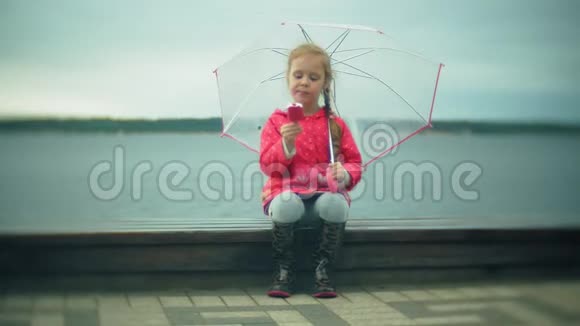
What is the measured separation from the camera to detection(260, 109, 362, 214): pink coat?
285 centimetres

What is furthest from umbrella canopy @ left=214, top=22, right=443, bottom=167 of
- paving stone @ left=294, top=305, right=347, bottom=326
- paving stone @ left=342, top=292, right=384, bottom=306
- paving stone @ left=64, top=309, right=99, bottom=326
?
paving stone @ left=64, top=309, right=99, bottom=326

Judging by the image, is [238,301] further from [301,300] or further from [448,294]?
[448,294]

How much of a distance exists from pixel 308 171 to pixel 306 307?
1.68ft

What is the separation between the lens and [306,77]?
2867mm

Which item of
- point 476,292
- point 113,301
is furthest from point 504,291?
point 113,301

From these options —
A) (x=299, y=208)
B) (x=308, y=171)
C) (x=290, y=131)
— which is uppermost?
(x=290, y=131)

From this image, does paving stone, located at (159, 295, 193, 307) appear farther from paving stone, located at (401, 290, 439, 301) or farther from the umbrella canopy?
paving stone, located at (401, 290, 439, 301)

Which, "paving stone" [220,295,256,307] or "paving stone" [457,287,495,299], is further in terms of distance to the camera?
"paving stone" [457,287,495,299]

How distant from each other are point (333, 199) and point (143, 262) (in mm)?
752

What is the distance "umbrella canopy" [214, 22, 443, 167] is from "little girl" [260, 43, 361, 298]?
59mm

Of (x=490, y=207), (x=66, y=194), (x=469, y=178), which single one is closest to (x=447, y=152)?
(x=469, y=178)

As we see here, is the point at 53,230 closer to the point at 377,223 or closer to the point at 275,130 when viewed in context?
the point at 275,130

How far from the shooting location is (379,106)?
9.77 feet

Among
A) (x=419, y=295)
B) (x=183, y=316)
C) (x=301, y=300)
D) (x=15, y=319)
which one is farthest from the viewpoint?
(x=419, y=295)
